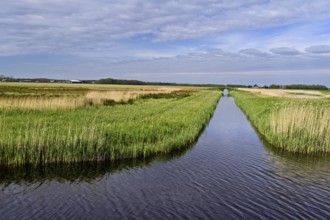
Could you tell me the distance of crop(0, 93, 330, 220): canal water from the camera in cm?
812

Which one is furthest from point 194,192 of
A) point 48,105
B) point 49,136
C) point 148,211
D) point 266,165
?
point 48,105

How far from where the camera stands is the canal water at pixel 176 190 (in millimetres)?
8125

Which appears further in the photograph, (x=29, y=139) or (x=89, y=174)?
(x=29, y=139)

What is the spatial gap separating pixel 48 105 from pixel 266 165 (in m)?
17.3

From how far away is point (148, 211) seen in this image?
26.6 ft

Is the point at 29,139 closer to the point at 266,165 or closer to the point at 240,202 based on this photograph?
the point at 240,202

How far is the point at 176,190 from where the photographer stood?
9711 mm

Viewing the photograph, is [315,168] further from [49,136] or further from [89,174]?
[49,136]

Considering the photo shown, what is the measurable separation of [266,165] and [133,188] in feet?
20.4

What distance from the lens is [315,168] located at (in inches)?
516

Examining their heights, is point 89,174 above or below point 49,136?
below

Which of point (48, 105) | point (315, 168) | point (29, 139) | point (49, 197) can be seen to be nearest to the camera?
point (49, 197)

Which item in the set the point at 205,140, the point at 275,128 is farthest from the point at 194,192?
the point at 275,128

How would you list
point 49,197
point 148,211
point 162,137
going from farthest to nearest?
point 162,137
point 49,197
point 148,211
